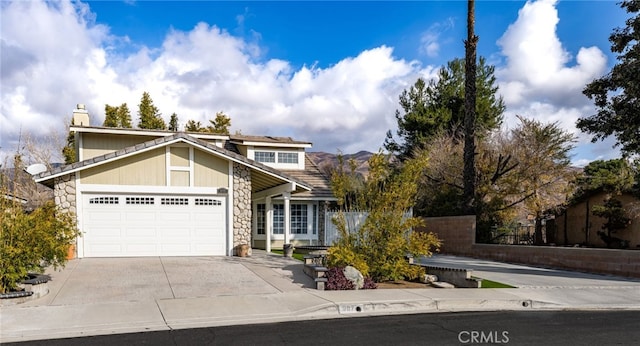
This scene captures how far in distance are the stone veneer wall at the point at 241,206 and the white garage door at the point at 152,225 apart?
46 cm

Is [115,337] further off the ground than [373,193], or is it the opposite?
[373,193]

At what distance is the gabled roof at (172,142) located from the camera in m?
Result: 16.3

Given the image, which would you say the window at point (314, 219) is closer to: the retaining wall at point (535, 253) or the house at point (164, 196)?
the house at point (164, 196)

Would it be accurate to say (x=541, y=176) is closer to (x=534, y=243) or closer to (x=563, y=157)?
(x=563, y=157)

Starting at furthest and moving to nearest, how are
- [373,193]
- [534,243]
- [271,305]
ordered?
1. [534,243]
2. [373,193]
3. [271,305]

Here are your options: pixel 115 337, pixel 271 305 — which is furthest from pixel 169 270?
pixel 115 337

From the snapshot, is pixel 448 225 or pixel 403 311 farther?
pixel 448 225

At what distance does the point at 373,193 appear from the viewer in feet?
44.3

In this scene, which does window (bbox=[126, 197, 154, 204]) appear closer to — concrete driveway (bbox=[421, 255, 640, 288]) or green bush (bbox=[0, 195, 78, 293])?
green bush (bbox=[0, 195, 78, 293])

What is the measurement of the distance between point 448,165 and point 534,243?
19.6 ft

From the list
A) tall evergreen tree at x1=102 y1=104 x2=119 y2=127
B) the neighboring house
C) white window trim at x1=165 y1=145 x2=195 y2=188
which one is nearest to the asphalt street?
white window trim at x1=165 y1=145 x2=195 y2=188

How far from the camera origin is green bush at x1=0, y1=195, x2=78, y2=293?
1016 centimetres

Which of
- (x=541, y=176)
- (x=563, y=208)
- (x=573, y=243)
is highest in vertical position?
(x=541, y=176)

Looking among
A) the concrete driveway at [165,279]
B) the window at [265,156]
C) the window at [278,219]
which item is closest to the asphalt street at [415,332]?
the concrete driveway at [165,279]
